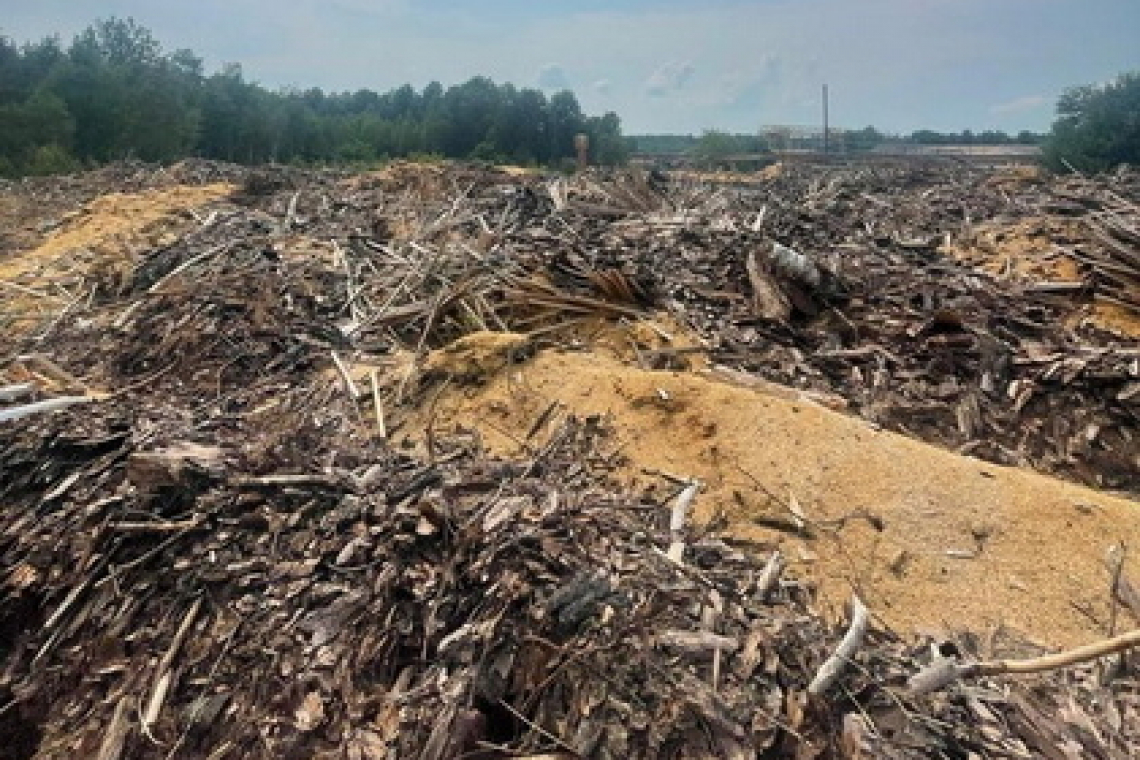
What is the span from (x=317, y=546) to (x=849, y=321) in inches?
153

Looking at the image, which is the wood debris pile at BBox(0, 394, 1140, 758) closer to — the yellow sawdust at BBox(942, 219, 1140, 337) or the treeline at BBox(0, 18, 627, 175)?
the yellow sawdust at BBox(942, 219, 1140, 337)

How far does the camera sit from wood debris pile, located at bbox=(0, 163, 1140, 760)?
8.69ft

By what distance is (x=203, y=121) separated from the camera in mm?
38406

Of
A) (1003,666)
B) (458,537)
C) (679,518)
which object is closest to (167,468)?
(458,537)

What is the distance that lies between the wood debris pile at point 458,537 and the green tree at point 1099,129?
2604cm

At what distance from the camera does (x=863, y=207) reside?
34.8 ft

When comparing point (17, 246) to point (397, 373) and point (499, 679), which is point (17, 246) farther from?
point (499, 679)

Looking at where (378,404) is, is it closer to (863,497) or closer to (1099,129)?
(863,497)

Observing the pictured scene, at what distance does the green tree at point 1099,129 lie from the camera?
96.9 feet

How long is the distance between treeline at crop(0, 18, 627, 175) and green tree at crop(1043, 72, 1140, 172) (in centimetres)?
1803

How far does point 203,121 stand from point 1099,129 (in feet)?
102

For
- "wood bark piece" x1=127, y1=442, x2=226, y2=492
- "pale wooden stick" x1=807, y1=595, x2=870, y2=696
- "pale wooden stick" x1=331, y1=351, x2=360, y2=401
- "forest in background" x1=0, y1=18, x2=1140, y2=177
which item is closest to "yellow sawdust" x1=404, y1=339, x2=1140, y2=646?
"pale wooden stick" x1=331, y1=351, x2=360, y2=401

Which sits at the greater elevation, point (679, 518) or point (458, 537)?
point (458, 537)

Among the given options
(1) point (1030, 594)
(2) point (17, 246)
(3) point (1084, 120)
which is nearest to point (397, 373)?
(1) point (1030, 594)
